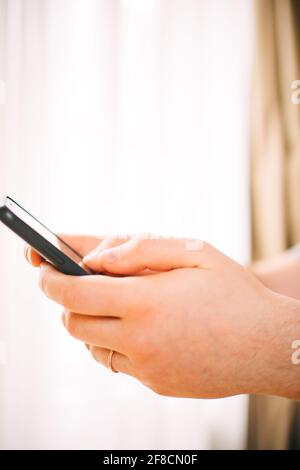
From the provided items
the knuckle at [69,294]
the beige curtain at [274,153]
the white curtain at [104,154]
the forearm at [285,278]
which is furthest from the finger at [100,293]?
the beige curtain at [274,153]

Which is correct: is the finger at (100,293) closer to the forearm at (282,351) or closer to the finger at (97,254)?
the finger at (97,254)

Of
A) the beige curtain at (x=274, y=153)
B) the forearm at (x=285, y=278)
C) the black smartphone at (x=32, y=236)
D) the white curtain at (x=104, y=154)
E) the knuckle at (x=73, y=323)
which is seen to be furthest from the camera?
the beige curtain at (x=274, y=153)

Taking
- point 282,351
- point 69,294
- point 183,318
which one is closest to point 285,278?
point 282,351

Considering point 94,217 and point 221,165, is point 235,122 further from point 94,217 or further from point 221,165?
point 94,217

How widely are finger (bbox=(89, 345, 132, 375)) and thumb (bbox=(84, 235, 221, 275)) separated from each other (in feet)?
0.44

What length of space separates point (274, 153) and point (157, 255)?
1.05 meters

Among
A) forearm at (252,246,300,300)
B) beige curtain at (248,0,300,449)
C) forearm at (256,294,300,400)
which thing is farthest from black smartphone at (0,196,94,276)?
beige curtain at (248,0,300,449)

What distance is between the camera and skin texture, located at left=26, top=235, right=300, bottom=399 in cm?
48

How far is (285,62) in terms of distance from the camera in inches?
53.1

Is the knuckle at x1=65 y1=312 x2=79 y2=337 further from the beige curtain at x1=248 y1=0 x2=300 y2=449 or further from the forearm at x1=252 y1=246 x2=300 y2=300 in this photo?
the beige curtain at x1=248 y1=0 x2=300 y2=449

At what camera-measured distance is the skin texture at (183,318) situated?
481 mm

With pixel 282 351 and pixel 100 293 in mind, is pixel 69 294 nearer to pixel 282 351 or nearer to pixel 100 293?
pixel 100 293

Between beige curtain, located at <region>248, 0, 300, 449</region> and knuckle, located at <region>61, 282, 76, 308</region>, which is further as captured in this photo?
beige curtain, located at <region>248, 0, 300, 449</region>

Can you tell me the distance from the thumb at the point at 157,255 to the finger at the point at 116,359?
0.44ft
